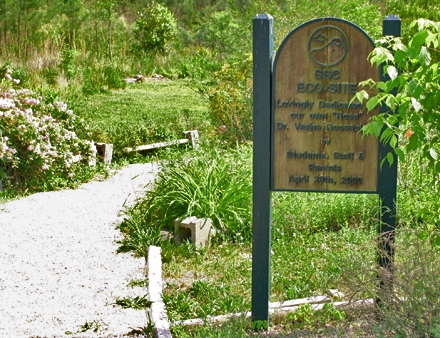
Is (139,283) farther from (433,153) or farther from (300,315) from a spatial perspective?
(433,153)

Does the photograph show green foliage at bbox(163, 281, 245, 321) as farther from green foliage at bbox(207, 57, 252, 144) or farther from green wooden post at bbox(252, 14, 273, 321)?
green foliage at bbox(207, 57, 252, 144)

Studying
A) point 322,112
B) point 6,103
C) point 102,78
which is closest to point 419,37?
point 322,112

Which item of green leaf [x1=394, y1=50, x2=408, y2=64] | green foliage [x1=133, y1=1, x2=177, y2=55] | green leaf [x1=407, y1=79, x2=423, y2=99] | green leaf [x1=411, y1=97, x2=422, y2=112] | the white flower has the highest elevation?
green foliage [x1=133, y1=1, x2=177, y2=55]

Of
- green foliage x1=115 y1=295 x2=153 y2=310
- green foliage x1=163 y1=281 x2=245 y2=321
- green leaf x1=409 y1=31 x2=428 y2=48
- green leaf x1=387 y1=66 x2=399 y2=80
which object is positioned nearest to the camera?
green leaf x1=409 y1=31 x2=428 y2=48

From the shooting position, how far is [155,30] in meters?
20.8

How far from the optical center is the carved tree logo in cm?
402

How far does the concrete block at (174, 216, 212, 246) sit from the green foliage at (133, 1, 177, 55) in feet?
50.3

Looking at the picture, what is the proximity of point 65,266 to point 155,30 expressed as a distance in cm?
1586

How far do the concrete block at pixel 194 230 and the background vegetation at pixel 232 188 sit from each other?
105 mm

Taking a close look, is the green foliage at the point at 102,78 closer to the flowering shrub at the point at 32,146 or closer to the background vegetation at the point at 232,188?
the background vegetation at the point at 232,188

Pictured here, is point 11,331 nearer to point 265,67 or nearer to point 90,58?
point 265,67

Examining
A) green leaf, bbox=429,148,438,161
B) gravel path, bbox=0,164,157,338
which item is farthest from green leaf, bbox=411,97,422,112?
gravel path, bbox=0,164,157,338

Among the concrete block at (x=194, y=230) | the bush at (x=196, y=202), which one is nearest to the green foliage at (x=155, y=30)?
the bush at (x=196, y=202)

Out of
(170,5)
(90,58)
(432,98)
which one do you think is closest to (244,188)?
(432,98)
